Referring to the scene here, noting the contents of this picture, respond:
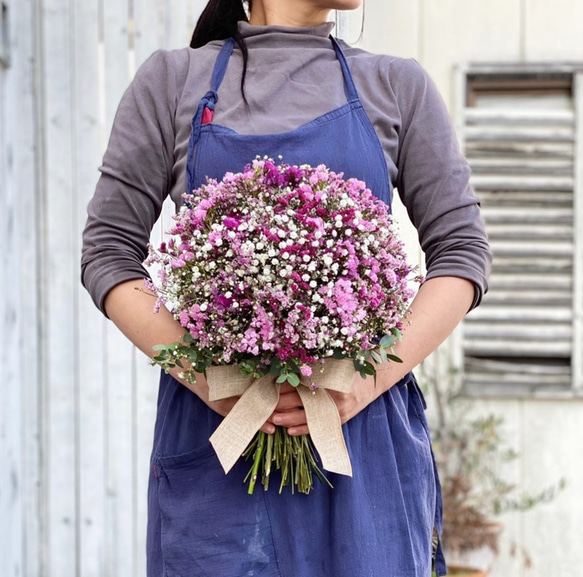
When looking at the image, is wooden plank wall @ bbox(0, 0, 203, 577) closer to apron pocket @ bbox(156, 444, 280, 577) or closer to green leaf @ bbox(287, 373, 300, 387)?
apron pocket @ bbox(156, 444, 280, 577)

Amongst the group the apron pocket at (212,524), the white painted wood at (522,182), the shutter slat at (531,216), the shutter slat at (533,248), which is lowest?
the apron pocket at (212,524)

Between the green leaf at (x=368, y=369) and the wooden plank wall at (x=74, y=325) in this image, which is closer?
the green leaf at (x=368, y=369)

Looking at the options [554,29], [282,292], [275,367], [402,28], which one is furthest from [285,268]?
[554,29]

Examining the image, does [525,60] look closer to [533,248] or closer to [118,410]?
[533,248]

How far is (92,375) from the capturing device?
3842mm

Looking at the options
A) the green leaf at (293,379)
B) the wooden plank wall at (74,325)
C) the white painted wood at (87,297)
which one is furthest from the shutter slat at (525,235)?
the green leaf at (293,379)

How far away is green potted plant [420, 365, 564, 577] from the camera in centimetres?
473

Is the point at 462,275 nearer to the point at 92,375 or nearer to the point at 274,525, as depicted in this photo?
the point at 274,525

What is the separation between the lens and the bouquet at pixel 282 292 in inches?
58.5

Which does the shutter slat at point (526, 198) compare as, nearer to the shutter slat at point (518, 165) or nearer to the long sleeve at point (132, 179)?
the shutter slat at point (518, 165)

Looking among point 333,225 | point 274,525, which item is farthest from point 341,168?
point 274,525

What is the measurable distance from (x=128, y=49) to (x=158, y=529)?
97.2 inches

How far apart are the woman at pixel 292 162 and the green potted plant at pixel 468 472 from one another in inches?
114

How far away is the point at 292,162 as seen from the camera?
1.75 meters
